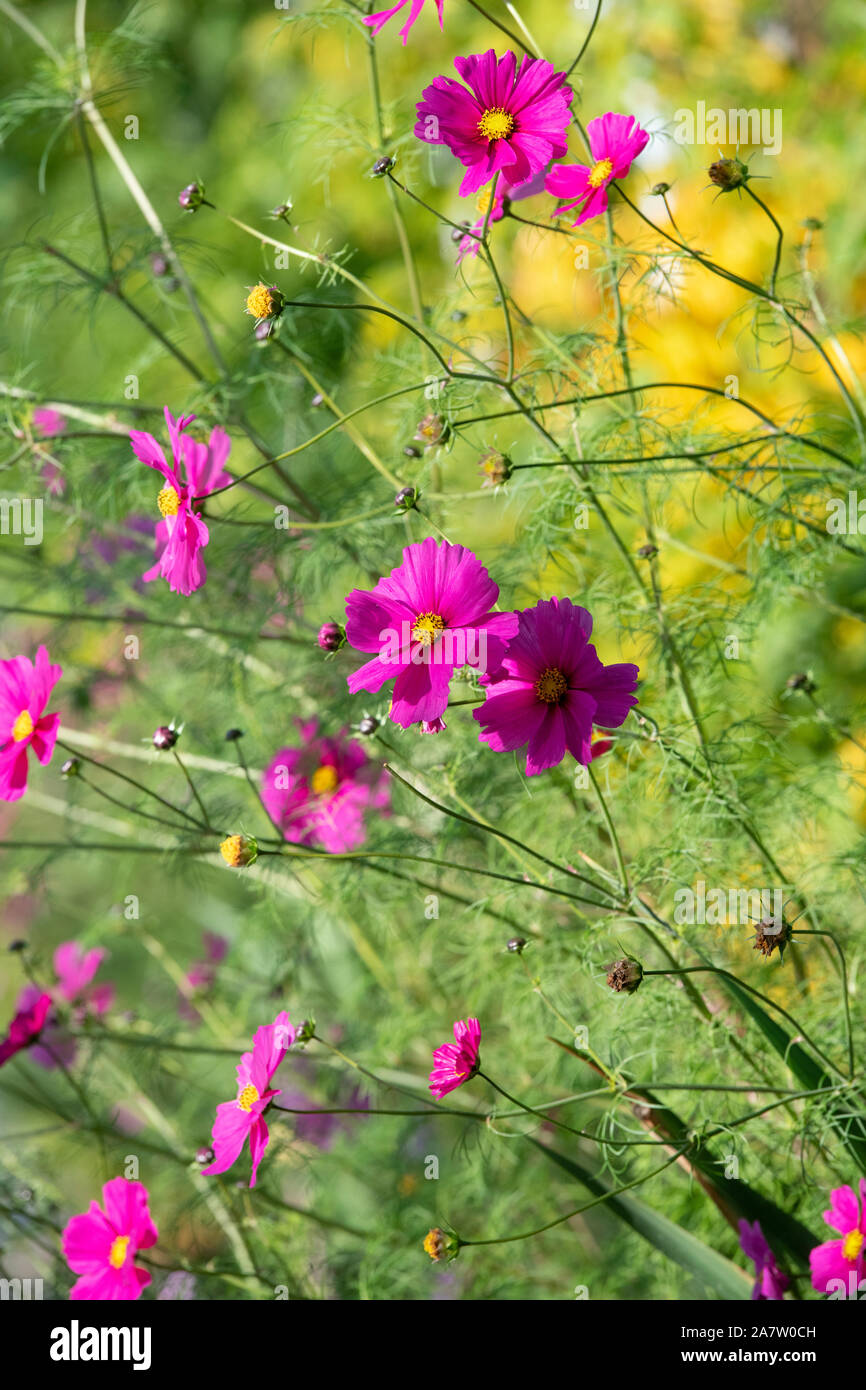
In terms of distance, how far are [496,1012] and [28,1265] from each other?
0.57m

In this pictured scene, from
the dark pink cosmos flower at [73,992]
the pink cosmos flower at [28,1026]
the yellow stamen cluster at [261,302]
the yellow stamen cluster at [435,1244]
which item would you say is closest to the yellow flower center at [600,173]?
the yellow stamen cluster at [261,302]

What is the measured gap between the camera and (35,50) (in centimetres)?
211

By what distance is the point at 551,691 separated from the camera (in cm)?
47

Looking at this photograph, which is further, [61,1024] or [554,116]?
[61,1024]

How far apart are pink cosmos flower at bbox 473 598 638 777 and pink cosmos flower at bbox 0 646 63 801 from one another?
0.23 metres

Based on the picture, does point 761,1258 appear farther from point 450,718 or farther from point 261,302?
point 261,302

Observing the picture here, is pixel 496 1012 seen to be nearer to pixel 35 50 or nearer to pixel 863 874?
pixel 863 874

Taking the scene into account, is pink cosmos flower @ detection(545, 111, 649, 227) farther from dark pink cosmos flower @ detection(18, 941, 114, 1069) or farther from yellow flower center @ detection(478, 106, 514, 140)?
dark pink cosmos flower @ detection(18, 941, 114, 1069)

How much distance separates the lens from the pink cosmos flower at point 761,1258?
21.8 inches

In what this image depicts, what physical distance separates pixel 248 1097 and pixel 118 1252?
0.54ft

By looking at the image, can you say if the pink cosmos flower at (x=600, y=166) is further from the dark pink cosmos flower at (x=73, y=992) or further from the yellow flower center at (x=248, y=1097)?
the dark pink cosmos flower at (x=73, y=992)

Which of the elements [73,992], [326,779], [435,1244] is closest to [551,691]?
[435,1244]

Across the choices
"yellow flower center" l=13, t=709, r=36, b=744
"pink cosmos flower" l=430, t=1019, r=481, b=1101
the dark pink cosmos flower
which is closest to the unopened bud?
"pink cosmos flower" l=430, t=1019, r=481, b=1101

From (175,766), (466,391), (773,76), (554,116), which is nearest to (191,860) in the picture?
(175,766)
